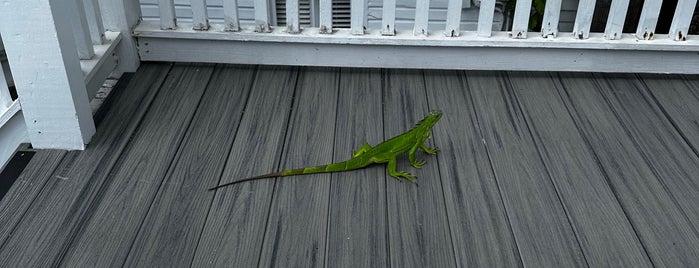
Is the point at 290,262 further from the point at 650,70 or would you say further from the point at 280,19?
the point at 280,19

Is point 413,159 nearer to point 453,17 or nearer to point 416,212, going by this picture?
point 416,212

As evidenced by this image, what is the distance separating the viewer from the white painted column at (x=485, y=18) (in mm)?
2854

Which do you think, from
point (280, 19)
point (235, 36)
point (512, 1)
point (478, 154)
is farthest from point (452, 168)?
point (280, 19)

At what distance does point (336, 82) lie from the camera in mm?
2930

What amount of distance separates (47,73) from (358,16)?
1288 mm

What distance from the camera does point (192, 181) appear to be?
2238 millimetres

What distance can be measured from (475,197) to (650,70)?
1351 mm

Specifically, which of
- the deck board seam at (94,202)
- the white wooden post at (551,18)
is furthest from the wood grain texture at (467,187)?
the deck board seam at (94,202)

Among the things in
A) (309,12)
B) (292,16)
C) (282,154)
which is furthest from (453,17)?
(309,12)

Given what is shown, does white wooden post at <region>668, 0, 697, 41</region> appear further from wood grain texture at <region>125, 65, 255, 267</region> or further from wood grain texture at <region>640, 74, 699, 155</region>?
wood grain texture at <region>125, 65, 255, 267</region>

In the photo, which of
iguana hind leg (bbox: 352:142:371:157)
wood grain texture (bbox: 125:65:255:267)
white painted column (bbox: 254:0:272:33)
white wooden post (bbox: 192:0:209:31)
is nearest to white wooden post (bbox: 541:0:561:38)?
iguana hind leg (bbox: 352:142:371:157)

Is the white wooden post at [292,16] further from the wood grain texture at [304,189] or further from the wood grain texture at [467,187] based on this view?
the wood grain texture at [467,187]

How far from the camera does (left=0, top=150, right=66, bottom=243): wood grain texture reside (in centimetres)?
205

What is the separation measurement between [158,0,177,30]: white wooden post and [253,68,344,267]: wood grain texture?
64 centimetres
